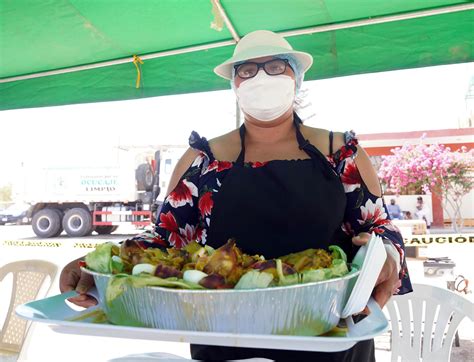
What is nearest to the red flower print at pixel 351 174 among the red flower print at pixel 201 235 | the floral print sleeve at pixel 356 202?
the floral print sleeve at pixel 356 202

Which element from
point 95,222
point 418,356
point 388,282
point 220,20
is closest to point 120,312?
point 388,282

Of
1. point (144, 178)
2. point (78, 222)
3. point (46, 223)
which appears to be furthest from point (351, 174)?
point (46, 223)

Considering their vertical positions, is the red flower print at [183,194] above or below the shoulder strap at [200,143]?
below

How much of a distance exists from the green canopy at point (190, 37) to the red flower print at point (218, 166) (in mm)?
1155

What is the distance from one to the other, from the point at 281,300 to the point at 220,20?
1860mm

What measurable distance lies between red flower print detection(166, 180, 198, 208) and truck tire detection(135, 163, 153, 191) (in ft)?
38.0

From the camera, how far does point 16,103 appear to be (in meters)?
2.94

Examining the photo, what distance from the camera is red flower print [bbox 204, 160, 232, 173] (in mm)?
1326

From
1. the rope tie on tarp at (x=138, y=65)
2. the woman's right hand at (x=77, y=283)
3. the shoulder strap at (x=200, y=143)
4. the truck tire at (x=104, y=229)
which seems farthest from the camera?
the truck tire at (x=104, y=229)

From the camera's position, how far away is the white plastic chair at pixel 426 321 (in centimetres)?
183

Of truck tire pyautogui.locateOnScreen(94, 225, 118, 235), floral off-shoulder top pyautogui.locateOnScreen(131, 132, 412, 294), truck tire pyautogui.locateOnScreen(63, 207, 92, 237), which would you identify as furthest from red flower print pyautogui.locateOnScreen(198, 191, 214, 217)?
truck tire pyautogui.locateOnScreen(94, 225, 118, 235)

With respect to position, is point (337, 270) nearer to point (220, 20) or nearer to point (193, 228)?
point (193, 228)

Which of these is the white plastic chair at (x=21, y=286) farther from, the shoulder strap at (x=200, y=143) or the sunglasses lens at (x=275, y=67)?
the sunglasses lens at (x=275, y=67)

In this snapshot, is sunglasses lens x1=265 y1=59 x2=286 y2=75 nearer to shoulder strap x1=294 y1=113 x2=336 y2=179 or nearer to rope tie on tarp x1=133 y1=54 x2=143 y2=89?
shoulder strap x1=294 y1=113 x2=336 y2=179
